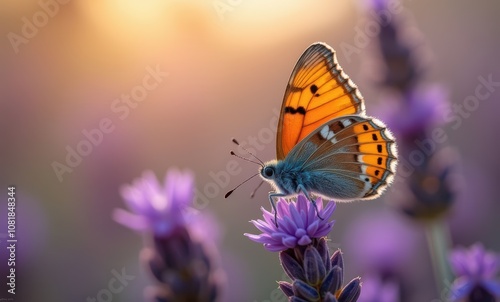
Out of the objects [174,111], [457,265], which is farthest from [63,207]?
[457,265]

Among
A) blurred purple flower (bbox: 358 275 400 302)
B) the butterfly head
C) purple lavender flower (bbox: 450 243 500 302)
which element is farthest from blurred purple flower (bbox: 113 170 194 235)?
purple lavender flower (bbox: 450 243 500 302)

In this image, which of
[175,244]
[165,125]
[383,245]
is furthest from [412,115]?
[165,125]

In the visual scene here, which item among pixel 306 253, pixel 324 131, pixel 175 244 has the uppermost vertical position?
pixel 324 131

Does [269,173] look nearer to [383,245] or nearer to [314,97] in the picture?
[314,97]

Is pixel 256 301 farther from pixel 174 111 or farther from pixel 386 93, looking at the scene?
pixel 174 111

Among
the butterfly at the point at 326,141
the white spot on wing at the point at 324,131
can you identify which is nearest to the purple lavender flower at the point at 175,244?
the butterfly at the point at 326,141

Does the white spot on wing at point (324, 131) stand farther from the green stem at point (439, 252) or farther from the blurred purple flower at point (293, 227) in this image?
the green stem at point (439, 252)
